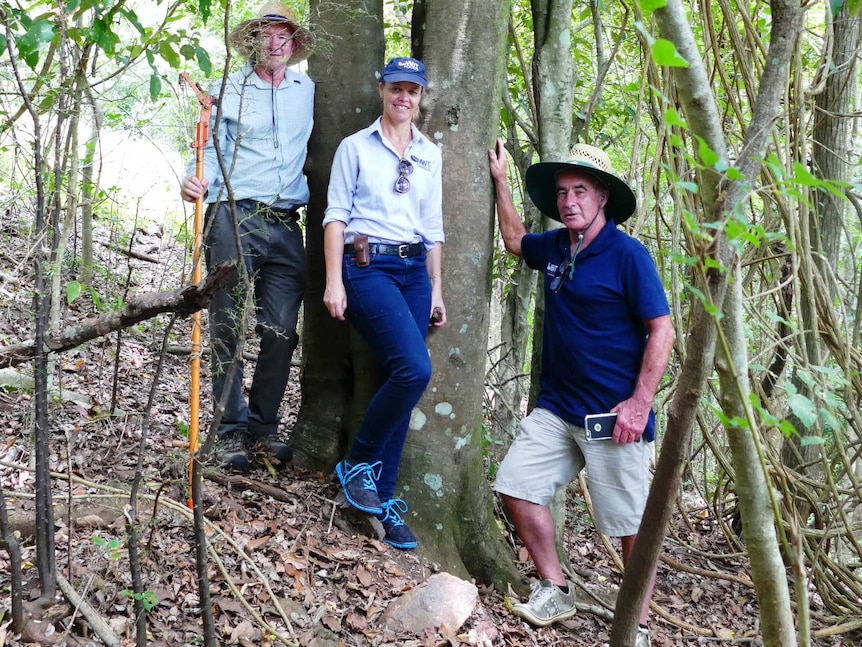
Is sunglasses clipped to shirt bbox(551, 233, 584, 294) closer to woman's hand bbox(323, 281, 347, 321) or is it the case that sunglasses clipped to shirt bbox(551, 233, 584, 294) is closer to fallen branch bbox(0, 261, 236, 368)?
woman's hand bbox(323, 281, 347, 321)

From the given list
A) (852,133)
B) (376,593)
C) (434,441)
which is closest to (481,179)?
(434,441)

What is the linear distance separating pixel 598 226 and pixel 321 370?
1.73 metres

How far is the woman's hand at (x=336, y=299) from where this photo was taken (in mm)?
3645

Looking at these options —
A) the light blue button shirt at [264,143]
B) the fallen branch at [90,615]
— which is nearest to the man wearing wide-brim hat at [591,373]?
the light blue button shirt at [264,143]

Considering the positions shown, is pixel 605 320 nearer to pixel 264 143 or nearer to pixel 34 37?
pixel 264 143

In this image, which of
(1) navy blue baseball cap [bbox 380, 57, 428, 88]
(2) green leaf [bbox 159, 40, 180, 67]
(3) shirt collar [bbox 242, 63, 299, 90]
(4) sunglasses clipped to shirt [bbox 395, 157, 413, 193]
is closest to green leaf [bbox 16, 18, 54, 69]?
(2) green leaf [bbox 159, 40, 180, 67]

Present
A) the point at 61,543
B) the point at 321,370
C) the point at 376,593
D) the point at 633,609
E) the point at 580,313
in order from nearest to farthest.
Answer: the point at 633,609
the point at 61,543
the point at 376,593
the point at 580,313
the point at 321,370

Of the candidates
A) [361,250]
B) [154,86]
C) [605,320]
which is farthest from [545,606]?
[154,86]

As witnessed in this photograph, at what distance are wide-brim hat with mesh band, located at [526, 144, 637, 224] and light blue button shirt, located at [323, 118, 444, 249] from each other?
706 mm

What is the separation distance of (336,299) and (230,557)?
1.21 metres

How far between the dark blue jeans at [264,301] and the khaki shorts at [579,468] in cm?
131

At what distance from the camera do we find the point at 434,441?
158 inches

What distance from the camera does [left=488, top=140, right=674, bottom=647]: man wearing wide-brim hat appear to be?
372 cm

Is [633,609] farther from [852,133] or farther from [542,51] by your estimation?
[852,133]
